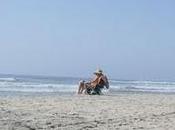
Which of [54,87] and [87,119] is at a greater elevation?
[54,87]

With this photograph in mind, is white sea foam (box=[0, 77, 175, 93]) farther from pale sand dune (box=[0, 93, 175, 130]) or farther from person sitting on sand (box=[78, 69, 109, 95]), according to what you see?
pale sand dune (box=[0, 93, 175, 130])

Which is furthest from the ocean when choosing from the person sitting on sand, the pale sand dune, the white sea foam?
the pale sand dune

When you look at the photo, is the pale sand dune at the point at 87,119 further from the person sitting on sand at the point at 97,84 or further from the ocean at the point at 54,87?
the ocean at the point at 54,87

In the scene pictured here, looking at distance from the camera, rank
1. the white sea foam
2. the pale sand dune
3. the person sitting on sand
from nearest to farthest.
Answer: the pale sand dune
the person sitting on sand
the white sea foam

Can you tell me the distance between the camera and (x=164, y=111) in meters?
15.8

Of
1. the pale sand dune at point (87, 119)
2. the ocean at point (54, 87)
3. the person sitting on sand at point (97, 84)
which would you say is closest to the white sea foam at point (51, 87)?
the ocean at point (54, 87)

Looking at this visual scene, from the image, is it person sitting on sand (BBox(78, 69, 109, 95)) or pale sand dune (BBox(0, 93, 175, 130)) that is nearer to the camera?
pale sand dune (BBox(0, 93, 175, 130))

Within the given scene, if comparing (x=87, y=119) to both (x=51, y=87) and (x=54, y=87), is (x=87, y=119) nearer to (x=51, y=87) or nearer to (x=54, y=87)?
(x=54, y=87)

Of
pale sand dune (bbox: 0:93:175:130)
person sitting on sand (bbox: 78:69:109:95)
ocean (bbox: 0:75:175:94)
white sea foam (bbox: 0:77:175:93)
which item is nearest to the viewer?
pale sand dune (bbox: 0:93:175:130)

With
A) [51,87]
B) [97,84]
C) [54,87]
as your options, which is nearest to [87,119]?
[97,84]

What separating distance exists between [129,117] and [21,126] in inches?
160

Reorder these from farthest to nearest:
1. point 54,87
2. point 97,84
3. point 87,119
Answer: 1. point 54,87
2. point 97,84
3. point 87,119

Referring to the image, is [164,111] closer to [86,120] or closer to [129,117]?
[129,117]

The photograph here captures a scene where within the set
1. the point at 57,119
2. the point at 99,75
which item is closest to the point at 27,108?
the point at 57,119
